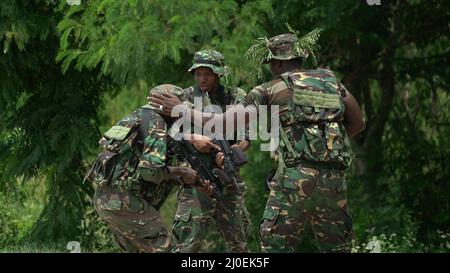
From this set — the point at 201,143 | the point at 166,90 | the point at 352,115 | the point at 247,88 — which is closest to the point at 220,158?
the point at 201,143

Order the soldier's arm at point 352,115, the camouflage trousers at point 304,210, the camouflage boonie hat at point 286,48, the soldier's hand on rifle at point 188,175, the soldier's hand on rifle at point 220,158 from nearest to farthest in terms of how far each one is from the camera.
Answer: the camouflage trousers at point 304,210 < the camouflage boonie hat at point 286,48 < the soldier's arm at point 352,115 < the soldier's hand on rifle at point 188,175 < the soldier's hand on rifle at point 220,158

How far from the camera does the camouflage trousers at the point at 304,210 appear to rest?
22.7ft

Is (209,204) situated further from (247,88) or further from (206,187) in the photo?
(247,88)

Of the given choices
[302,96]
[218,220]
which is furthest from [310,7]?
[302,96]

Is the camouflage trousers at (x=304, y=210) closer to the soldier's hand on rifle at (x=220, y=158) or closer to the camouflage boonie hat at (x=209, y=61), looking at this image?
the soldier's hand on rifle at (x=220, y=158)

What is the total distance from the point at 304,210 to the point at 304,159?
1.11 ft

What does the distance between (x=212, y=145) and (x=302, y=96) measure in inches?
44.9

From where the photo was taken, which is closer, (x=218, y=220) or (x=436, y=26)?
(x=218, y=220)

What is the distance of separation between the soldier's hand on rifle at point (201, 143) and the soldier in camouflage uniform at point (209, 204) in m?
0.10

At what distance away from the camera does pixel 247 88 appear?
34.1ft

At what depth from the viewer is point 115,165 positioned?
730 centimetres

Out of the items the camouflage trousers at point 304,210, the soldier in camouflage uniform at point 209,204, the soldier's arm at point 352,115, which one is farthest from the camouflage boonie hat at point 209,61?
the camouflage trousers at point 304,210

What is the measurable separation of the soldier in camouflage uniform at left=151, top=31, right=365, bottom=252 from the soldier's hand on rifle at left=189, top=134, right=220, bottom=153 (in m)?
0.75

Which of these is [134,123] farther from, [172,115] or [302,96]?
[302,96]
